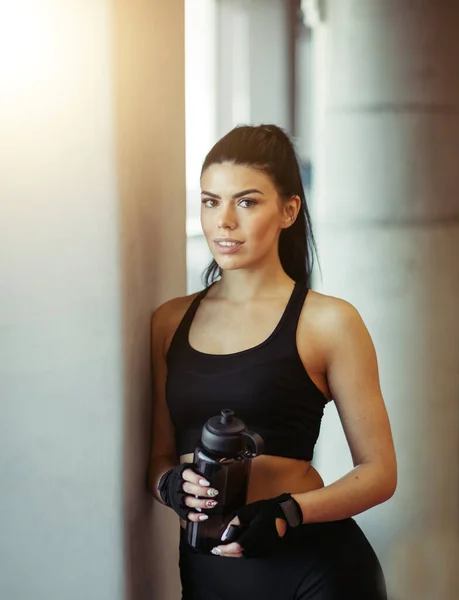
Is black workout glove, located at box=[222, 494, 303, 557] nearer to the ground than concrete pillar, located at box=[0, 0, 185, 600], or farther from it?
A: nearer to the ground

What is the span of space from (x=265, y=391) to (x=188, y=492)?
0.52ft

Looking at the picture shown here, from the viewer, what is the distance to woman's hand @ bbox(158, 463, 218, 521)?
0.82 m

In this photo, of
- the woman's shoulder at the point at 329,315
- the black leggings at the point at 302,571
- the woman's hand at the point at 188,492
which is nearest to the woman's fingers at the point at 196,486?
the woman's hand at the point at 188,492

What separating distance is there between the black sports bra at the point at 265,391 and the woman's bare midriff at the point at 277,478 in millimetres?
11

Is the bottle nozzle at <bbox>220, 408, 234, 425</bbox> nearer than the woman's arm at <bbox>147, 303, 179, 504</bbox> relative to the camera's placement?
Yes

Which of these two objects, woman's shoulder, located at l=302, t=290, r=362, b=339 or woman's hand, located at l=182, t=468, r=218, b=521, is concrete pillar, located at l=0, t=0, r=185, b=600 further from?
woman's shoulder, located at l=302, t=290, r=362, b=339

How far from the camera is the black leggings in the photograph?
0.88m

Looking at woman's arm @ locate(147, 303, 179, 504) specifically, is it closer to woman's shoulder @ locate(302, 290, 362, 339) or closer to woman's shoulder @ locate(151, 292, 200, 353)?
woman's shoulder @ locate(151, 292, 200, 353)

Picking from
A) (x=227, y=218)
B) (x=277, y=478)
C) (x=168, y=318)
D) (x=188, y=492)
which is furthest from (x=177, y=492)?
(x=227, y=218)

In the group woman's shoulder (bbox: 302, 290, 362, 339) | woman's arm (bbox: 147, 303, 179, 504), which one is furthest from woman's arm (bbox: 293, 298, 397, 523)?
woman's arm (bbox: 147, 303, 179, 504)

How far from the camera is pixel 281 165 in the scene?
0.90m

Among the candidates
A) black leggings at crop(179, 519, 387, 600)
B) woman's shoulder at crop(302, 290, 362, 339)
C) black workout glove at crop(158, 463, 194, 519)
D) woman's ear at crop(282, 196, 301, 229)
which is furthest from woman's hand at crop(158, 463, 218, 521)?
woman's ear at crop(282, 196, 301, 229)

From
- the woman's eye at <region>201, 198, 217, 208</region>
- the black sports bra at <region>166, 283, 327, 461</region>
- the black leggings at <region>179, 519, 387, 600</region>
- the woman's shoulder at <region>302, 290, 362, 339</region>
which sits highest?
the woman's eye at <region>201, 198, 217, 208</region>

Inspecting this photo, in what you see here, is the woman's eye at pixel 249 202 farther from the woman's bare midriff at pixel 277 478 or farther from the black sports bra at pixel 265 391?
the woman's bare midriff at pixel 277 478
